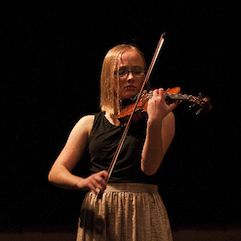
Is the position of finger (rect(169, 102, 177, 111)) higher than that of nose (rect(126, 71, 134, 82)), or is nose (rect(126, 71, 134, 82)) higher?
nose (rect(126, 71, 134, 82))

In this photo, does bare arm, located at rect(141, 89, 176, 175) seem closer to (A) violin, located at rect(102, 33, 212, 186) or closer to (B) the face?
(A) violin, located at rect(102, 33, 212, 186)

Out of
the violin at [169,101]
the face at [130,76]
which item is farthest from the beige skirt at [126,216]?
the face at [130,76]

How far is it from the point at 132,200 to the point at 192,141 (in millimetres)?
809

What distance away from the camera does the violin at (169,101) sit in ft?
3.35

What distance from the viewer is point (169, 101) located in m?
1.06

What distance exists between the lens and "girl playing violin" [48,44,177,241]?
3.43 feet

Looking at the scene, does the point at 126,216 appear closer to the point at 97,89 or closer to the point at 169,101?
the point at 169,101

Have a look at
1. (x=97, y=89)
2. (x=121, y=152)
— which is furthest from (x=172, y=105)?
(x=97, y=89)

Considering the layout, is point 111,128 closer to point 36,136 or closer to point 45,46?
point 36,136

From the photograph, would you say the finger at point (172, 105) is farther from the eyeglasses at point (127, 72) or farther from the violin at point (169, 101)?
the eyeglasses at point (127, 72)

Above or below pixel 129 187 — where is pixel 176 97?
above

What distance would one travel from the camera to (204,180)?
5.89 feet

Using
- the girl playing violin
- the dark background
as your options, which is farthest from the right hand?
the dark background

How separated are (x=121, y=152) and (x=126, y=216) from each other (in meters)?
0.21
